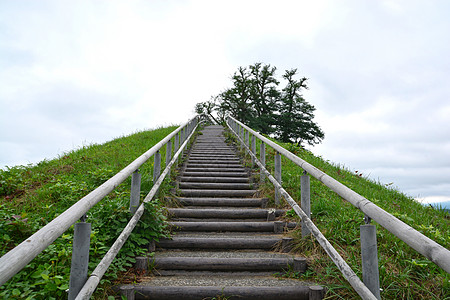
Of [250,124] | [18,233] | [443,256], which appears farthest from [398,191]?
[250,124]

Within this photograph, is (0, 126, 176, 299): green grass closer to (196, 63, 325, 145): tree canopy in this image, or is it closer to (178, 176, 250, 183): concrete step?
(178, 176, 250, 183): concrete step

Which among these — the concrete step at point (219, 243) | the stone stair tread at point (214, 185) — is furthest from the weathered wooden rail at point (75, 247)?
the stone stair tread at point (214, 185)

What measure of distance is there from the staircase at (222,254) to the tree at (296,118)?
27.0 m

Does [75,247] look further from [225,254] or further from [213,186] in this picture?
[213,186]

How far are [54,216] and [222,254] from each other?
87.1 inches

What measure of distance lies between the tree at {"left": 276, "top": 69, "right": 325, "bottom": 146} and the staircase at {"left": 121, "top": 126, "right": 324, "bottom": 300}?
26952mm

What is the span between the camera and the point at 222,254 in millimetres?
3393

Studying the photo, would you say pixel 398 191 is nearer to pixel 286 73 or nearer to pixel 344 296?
pixel 344 296

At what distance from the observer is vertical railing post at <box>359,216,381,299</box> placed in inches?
72.3

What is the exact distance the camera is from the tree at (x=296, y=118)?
3164 cm

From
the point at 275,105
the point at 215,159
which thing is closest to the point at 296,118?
the point at 275,105

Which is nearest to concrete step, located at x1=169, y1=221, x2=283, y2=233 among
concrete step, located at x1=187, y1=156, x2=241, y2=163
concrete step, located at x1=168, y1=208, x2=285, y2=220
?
concrete step, located at x1=168, y1=208, x2=285, y2=220

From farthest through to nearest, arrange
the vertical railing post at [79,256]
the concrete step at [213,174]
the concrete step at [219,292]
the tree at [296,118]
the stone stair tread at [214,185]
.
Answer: the tree at [296,118], the concrete step at [213,174], the stone stair tread at [214,185], the concrete step at [219,292], the vertical railing post at [79,256]

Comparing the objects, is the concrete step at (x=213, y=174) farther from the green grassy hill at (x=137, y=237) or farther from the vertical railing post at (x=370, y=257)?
the vertical railing post at (x=370, y=257)
